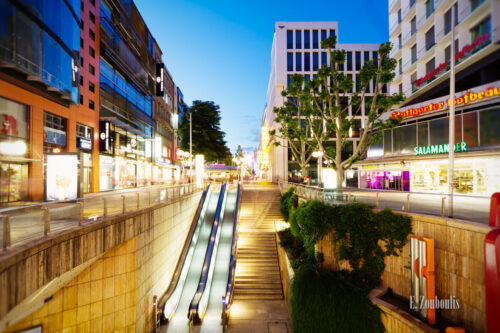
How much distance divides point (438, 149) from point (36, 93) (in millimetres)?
27937

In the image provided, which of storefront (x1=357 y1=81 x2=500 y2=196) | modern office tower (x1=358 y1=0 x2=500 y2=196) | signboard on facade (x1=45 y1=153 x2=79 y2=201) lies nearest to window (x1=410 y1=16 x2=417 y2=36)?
modern office tower (x1=358 y1=0 x2=500 y2=196)

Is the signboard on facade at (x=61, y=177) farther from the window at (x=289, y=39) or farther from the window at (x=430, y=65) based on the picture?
the window at (x=289, y=39)

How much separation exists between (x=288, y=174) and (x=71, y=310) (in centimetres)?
3563

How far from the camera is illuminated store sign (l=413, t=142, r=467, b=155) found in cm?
1669

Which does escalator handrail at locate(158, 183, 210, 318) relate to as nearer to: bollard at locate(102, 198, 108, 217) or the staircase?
the staircase

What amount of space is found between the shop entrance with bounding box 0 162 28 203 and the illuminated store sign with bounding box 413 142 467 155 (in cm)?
2788

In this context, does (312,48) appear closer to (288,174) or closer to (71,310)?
(288,174)

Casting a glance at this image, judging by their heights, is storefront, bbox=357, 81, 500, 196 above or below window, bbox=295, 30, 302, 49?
below

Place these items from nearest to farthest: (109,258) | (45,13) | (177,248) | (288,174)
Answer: (109,258) < (177,248) < (45,13) < (288,174)

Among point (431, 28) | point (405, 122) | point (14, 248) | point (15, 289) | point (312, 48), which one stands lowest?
point (15, 289)

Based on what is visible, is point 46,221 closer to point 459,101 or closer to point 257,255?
point 257,255

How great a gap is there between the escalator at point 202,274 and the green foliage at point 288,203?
371 cm

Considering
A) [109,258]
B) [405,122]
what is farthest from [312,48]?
[109,258]

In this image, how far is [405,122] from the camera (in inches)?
855
